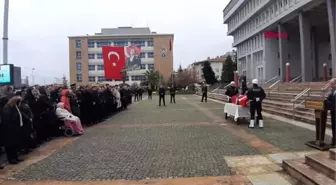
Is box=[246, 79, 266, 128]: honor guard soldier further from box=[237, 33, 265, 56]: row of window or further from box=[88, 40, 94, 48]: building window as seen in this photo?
box=[88, 40, 94, 48]: building window

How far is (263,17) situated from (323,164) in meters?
52.3

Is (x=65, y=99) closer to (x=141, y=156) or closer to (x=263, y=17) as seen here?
(x=141, y=156)

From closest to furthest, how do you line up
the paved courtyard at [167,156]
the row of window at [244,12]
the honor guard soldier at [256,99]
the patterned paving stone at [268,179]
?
the patterned paving stone at [268,179]
the paved courtyard at [167,156]
the honor guard soldier at [256,99]
the row of window at [244,12]

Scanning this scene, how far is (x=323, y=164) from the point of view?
23.0ft

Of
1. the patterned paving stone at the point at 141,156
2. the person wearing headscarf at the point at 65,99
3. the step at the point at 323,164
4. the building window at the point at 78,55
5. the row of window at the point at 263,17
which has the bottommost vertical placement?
the patterned paving stone at the point at 141,156

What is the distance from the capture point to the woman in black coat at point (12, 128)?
9047 mm

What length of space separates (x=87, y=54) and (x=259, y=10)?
7073 centimetres

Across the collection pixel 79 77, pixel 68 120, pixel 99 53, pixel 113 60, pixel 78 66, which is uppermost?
pixel 99 53

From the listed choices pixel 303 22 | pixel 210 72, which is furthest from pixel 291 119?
pixel 210 72

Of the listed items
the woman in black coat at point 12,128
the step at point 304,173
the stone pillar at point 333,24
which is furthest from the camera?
the stone pillar at point 333,24

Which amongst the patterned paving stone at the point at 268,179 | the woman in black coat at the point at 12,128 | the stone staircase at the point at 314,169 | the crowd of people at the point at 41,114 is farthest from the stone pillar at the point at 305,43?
the woman in black coat at the point at 12,128

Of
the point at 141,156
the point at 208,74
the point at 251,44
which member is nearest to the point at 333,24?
the point at 251,44

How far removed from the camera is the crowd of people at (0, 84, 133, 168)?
361 inches

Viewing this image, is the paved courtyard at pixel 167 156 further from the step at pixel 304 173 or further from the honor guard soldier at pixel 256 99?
the honor guard soldier at pixel 256 99
